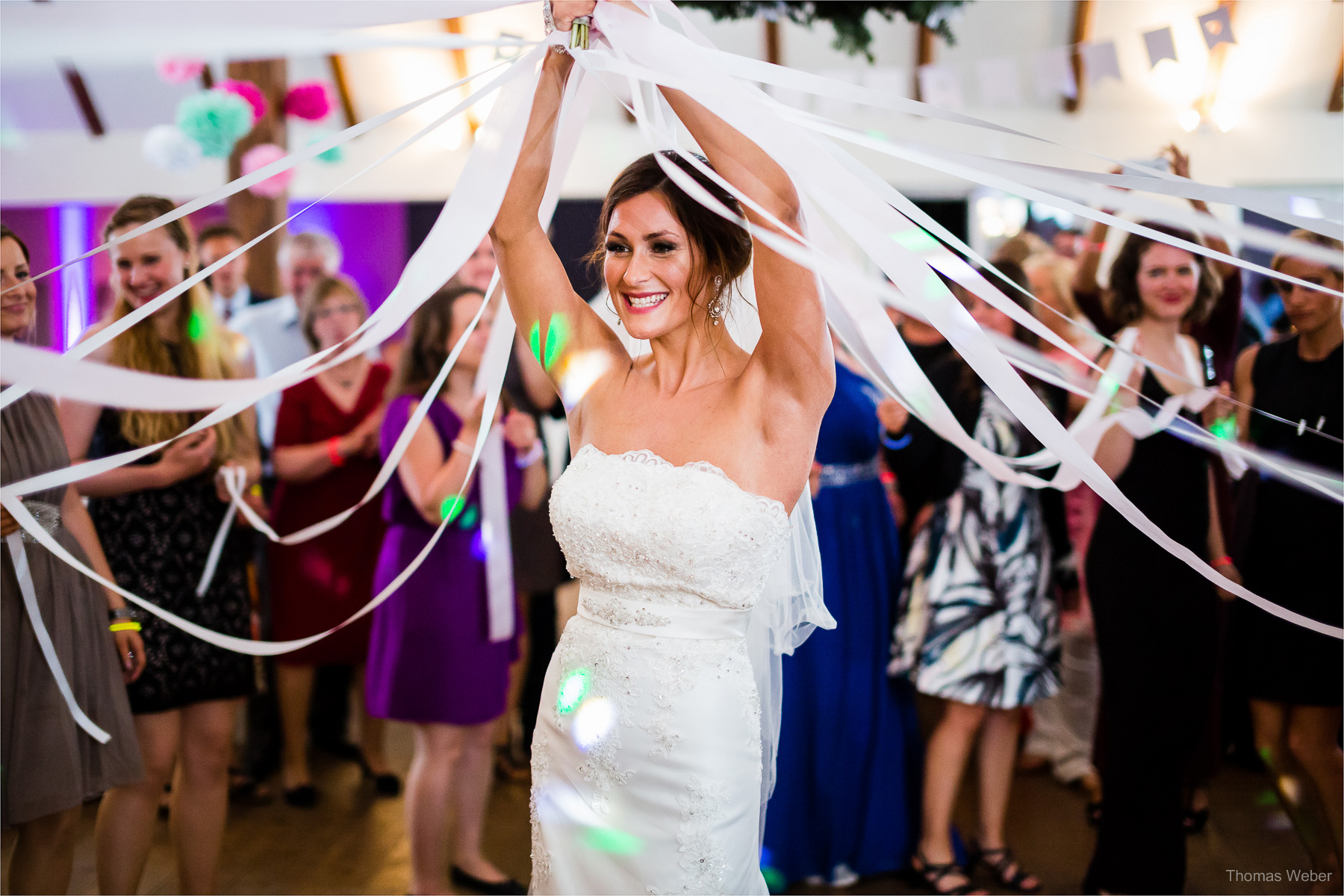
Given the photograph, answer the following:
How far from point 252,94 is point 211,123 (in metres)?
1.19

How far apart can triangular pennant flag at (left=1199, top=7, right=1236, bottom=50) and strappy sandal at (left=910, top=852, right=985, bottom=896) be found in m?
2.49

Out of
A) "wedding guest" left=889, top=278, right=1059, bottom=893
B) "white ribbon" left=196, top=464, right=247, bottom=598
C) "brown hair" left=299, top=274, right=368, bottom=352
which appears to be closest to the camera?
"white ribbon" left=196, top=464, right=247, bottom=598

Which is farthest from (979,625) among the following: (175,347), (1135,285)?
(175,347)

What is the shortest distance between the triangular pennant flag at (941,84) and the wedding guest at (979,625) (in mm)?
1639

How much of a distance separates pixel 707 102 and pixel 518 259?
499 millimetres

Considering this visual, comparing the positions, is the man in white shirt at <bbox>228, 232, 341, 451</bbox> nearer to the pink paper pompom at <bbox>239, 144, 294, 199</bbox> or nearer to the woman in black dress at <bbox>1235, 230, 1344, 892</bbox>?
the pink paper pompom at <bbox>239, 144, 294, 199</bbox>

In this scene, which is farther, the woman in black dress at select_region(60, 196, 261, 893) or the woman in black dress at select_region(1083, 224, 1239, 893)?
the woman in black dress at select_region(1083, 224, 1239, 893)

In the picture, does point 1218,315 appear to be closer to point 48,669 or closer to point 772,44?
point 48,669

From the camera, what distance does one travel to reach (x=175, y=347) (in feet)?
7.48

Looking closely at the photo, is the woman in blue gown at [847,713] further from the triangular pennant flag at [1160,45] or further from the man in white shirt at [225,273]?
the man in white shirt at [225,273]

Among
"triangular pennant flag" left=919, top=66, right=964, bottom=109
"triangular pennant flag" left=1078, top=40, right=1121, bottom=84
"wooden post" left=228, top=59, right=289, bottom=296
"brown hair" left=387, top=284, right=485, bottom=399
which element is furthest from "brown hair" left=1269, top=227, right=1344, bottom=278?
"wooden post" left=228, top=59, right=289, bottom=296

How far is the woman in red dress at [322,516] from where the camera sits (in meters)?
3.16

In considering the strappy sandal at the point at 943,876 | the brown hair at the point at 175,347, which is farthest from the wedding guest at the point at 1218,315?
the brown hair at the point at 175,347

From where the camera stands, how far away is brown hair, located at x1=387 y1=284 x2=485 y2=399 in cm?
254
